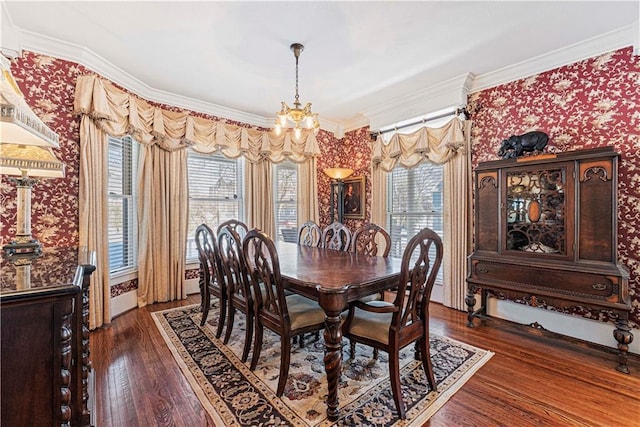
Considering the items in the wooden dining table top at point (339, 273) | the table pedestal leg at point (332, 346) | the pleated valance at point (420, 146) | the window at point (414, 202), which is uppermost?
the pleated valance at point (420, 146)

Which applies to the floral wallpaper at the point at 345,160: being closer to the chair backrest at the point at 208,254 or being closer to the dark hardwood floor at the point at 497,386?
the chair backrest at the point at 208,254

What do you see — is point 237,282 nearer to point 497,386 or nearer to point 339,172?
point 497,386

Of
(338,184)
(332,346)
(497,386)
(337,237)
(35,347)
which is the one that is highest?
(338,184)

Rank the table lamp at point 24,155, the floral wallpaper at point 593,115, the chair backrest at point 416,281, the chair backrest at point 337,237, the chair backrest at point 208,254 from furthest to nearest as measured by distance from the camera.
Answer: the chair backrest at point 337,237 < the chair backrest at point 208,254 < the floral wallpaper at point 593,115 < the chair backrest at point 416,281 < the table lamp at point 24,155

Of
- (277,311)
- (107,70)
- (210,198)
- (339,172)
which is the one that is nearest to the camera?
(277,311)

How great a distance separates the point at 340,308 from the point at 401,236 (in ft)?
9.44

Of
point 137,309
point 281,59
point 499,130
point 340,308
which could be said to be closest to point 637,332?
point 499,130

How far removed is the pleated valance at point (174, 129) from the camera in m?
2.83

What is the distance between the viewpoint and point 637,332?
2439 mm

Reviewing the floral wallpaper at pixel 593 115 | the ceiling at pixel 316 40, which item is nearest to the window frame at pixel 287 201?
the ceiling at pixel 316 40

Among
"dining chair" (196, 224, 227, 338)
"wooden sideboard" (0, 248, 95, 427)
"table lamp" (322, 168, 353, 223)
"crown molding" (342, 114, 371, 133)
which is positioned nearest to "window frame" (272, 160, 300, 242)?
"table lamp" (322, 168, 353, 223)

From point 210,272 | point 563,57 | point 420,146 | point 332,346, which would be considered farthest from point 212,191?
point 563,57

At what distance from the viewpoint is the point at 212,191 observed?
4.31m

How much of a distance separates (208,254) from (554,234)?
3229mm
